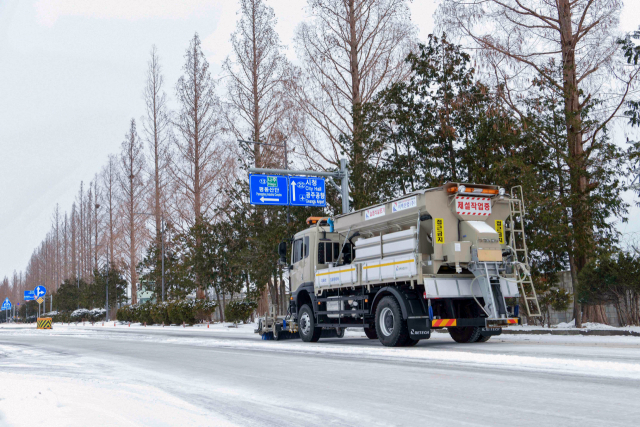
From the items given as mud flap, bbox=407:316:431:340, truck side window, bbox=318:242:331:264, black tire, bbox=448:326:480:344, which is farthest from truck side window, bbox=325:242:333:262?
mud flap, bbox=407:316:431:340

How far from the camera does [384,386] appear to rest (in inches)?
308

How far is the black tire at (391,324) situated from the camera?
13903 millimetres

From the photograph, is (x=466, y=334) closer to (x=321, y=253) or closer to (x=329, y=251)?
(x=329, y=251)

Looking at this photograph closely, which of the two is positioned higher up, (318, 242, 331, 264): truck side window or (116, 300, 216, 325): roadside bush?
(318, 242, 331, 264): truck side window

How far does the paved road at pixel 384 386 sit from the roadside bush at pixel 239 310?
2035 cm

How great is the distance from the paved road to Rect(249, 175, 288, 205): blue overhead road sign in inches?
461

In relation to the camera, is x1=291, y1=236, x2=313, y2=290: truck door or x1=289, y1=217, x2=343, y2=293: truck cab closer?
x1=289, y1=217, x2=343, y2=293: truck cab

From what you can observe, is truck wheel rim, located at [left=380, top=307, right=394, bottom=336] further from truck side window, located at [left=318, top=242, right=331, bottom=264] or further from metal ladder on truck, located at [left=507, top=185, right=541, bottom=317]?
truck side window, located at [left=318, top=242, right=331, bottom=264]

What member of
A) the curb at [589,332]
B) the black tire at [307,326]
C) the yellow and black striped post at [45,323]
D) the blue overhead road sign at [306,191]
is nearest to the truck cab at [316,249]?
the black tire at [307,326]

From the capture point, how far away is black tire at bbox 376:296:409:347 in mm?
13903

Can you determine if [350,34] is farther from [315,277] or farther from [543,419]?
[543,419]

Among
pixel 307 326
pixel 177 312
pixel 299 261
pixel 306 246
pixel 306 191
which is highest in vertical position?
pixel 306 191

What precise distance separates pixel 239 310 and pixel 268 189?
439 inches

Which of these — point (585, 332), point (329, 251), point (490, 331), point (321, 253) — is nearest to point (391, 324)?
point (490, 331)
